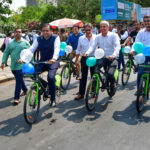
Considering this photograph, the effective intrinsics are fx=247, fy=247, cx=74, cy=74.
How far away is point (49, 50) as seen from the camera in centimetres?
533

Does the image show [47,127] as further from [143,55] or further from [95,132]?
[143,55]

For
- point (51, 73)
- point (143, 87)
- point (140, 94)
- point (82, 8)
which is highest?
point (82, 8)

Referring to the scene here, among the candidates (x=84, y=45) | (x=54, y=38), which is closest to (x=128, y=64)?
Result: (x=84, y=45)

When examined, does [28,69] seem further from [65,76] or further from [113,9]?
[113,9]

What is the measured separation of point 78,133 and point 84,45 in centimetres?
294

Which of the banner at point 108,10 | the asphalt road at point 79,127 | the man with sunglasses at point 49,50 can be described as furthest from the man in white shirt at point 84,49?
the banner at point 108,10

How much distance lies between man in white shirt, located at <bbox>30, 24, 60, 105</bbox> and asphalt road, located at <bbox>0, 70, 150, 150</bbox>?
2.14 feet

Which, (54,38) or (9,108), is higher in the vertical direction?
(54,38)

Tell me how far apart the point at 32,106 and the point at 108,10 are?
26.3 metres

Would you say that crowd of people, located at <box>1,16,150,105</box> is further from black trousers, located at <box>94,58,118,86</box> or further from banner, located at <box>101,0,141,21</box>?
banner, located at <box>101,0,141,21</box>

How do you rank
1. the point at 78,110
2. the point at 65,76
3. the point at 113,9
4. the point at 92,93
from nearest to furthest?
the point at 92,93 → the point at 78,110 → the point at 65,76 → the point at 113,9

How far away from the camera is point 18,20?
260 feet

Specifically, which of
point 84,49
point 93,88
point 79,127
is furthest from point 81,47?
point 79,127

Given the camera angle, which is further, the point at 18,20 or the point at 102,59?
the point at 18,20
